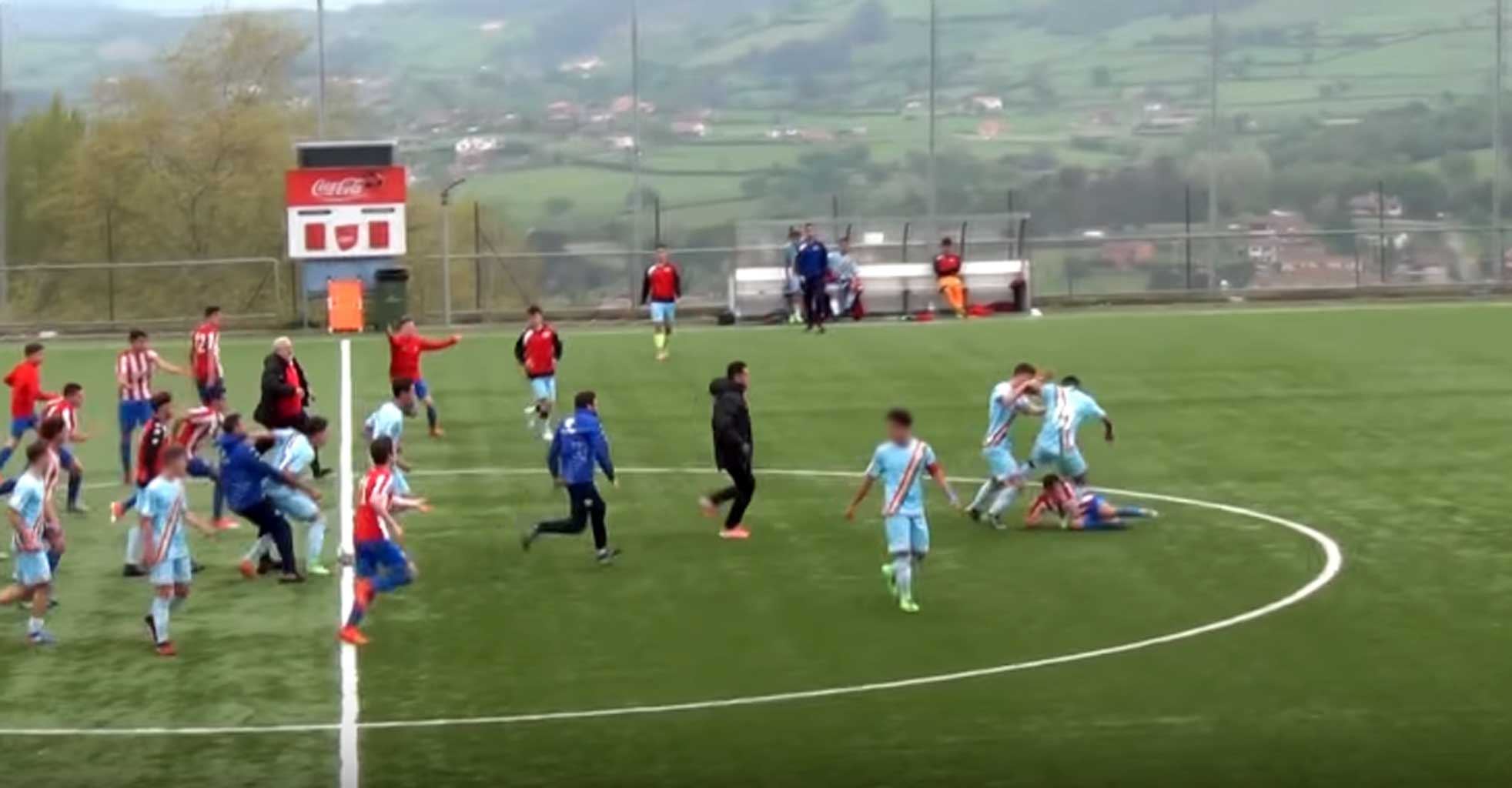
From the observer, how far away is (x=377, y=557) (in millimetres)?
24781

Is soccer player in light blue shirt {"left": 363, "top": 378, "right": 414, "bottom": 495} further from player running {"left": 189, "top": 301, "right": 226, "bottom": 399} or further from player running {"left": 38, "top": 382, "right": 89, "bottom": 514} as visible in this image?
player running {"left": 38, "top": 382, "right": 89, "bottom": 514}

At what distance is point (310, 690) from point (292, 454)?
5.87m

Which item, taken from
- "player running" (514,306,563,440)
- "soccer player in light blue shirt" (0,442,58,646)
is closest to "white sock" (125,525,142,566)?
"soccer player in light blue shirt" (0,442,58,646)

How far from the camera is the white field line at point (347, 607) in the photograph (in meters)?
20.5

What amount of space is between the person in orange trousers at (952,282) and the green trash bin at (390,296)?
11494 mm

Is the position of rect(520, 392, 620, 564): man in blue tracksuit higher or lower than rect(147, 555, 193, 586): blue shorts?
higher

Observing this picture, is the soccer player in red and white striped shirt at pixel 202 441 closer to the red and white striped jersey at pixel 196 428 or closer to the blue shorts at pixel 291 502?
the red and white striped jersey at pixel 196 428

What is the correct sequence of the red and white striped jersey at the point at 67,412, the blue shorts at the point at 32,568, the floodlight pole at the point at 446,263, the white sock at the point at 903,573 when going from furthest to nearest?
1. the floodlight pole at the point at 446,263
2. the red and white striped jersey at the point at 67,412
3. the white sock at the point at 903,573
4. the blue shorts at the point at 32,568

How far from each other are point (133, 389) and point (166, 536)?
1275cm

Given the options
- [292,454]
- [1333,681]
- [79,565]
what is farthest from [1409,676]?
[79,565]

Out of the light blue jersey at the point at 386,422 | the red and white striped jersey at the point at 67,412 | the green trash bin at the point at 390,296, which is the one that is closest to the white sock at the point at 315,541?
the red and white striped jersey at the point at 67,412

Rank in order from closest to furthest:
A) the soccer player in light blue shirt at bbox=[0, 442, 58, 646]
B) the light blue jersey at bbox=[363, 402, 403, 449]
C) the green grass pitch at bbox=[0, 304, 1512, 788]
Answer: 1. the green grass pitch at bbox=[0, 304, 1512, 788]
2. the soccer player in light blue shirt at bbox=[0, 442, 58, 646]
3. the light blue jersey at bbox=[363, 402, 403, 449]

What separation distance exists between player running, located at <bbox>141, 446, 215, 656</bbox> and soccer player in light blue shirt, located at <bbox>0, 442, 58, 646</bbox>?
962mm

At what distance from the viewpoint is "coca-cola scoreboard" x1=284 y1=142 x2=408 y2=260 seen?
57.0 meters
